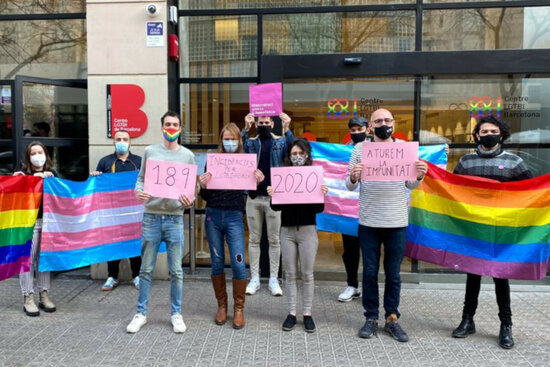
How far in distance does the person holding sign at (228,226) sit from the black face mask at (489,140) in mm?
2119

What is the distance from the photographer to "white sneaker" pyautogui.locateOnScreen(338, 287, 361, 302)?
5781 mm

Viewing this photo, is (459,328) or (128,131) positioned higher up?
(128,131)

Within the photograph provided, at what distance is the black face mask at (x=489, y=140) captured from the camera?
177 inches

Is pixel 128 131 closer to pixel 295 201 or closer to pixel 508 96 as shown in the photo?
pixel 295 201

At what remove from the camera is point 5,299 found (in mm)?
5797

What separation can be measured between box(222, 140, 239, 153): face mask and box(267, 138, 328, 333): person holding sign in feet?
1.76

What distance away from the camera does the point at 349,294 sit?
19.1ft

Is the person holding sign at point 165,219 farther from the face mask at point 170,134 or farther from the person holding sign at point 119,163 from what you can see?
the person holding sign at point 119,163

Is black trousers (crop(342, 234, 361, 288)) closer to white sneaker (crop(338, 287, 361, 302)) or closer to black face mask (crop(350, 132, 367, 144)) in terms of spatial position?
white sneaker (crop(338, 287, 361, 302))

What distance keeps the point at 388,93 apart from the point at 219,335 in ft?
13.0

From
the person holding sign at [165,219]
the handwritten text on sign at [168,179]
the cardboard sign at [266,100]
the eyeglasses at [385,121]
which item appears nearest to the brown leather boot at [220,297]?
the person holding sign at [165,219]

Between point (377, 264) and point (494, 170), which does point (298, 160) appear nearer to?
point (377, 264)

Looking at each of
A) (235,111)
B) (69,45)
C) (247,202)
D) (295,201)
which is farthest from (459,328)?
(69,45)

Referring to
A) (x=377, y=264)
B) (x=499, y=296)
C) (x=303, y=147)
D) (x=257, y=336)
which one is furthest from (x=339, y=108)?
(x=257, y=336)
